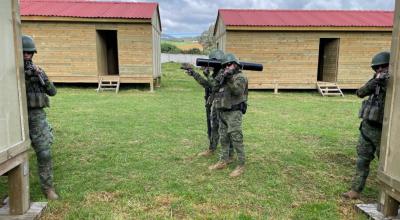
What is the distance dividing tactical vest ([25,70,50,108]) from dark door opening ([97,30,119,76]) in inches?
454

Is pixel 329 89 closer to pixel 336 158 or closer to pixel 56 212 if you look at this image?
pixel 336 158

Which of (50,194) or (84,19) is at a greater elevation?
(84,19)

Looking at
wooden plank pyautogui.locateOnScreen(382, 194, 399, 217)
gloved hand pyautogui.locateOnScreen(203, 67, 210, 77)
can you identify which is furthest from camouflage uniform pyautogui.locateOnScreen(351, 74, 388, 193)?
gloved hand pyautogui.locateOnScreen(203, 67, 210, 77)

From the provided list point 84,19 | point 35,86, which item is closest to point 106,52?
point 84,19

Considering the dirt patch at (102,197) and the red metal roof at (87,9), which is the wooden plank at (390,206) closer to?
the dirt patch at (102,197)

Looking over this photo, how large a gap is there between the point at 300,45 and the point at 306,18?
61.5 inches

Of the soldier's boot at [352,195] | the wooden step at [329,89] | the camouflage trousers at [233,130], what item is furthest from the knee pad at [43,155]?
the wooden step at [329,89]

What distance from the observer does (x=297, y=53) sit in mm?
15203

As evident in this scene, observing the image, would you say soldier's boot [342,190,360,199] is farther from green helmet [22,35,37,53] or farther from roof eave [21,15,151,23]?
roof eave [21,15,151,23]

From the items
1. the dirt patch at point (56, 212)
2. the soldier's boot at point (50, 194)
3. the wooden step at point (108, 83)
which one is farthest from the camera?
the wooden step at point (108, 83)

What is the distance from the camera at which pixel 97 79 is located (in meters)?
14.8

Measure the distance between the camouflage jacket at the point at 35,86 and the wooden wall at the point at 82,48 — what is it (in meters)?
10.9

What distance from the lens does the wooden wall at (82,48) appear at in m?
14.3

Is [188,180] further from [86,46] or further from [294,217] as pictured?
[86,46]
